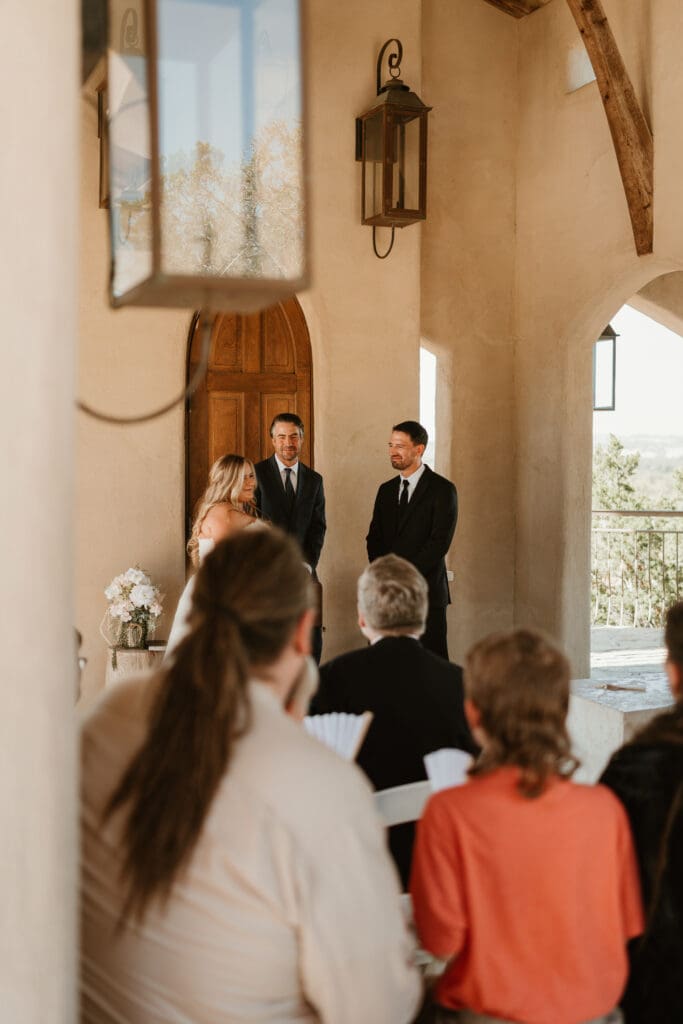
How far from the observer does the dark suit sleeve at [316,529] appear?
599cm

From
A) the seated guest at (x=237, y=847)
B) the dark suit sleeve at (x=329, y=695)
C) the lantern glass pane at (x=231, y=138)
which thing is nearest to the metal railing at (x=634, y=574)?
the dark suit sleeve at (x=329, y=695)

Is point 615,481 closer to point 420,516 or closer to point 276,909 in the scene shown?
point 420,516

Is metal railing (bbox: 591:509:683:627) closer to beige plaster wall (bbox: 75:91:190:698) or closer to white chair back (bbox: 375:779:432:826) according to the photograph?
beige plaster wall (bbox: 75:91:190:698)

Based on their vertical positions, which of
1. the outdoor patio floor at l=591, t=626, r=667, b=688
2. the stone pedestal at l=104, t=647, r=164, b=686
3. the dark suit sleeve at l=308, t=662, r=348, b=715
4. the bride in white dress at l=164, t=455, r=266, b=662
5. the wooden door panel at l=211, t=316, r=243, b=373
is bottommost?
the outdoor patio floor at l=591, t=626, r=667, b=688

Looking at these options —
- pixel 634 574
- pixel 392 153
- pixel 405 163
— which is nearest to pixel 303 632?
pixel 392 153

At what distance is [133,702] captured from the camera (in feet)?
5.25

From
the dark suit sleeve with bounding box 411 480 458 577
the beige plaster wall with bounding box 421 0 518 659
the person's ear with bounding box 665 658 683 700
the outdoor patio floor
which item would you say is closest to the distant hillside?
the outdoor patio floor

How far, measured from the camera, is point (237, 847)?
4.72ft

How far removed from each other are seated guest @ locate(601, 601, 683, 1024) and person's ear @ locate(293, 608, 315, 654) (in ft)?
2.01

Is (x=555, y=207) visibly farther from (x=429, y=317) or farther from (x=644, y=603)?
(x=644, y=603)

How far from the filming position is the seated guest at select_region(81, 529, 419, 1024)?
4.70 feet

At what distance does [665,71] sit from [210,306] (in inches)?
196

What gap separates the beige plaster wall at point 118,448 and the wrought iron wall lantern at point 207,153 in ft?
13.5

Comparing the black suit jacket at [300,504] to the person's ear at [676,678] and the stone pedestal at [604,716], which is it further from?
the person's ear at [676,678]
